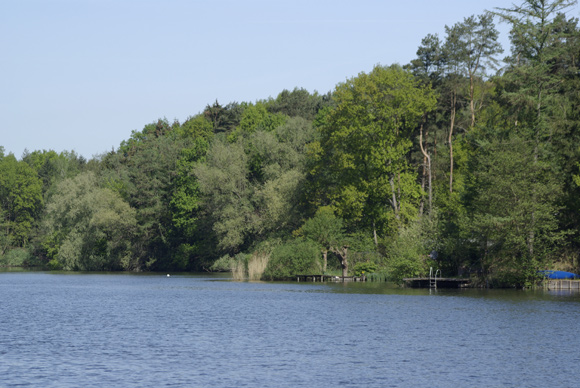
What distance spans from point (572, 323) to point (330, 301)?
18655 mm

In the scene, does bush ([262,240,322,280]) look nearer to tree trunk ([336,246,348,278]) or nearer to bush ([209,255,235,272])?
tree trunk ([336,246,348,278])

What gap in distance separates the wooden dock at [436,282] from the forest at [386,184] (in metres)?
0.93

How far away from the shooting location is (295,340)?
110 ft

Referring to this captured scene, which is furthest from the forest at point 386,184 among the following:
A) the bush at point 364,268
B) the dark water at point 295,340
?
the dark water at point 295,340

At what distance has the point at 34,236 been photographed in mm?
138625

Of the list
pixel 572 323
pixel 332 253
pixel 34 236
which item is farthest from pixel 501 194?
pixel 34 236

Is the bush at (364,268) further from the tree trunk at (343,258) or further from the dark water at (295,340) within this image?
the dark water at (295,340)

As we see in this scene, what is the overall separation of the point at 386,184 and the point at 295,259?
13030 millimetres

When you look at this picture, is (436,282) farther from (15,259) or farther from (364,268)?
(15,259)

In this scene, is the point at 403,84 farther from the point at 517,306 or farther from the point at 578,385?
the point at 578,385

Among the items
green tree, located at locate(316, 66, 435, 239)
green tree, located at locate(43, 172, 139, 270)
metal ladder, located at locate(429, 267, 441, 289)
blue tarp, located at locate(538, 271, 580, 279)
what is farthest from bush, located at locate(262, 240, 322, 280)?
green tree, located at locate(43, 172, 139, 270)

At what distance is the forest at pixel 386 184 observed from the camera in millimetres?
60438

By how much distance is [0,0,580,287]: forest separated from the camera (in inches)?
2379

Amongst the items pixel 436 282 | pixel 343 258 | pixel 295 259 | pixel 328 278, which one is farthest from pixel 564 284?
pixel 295 259
